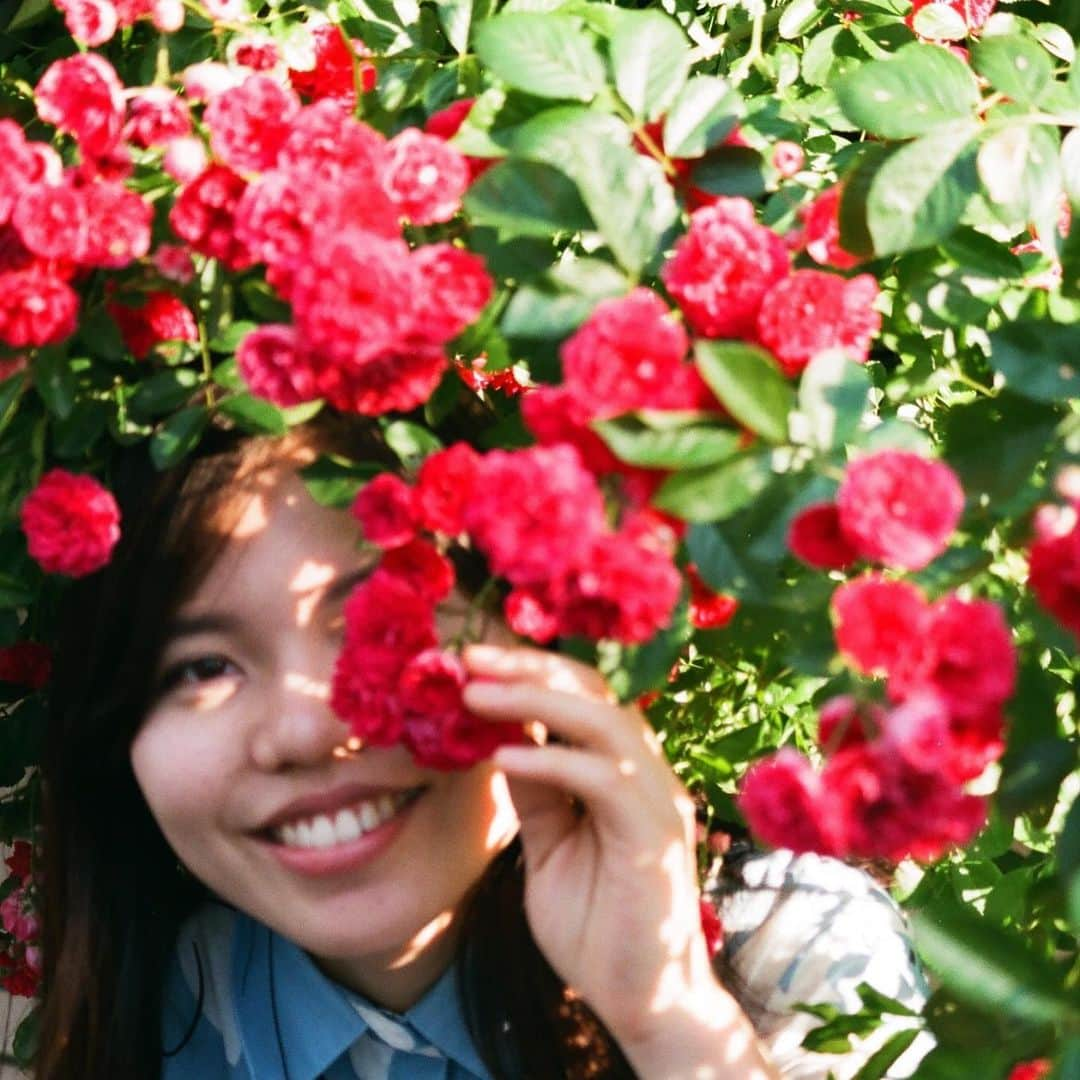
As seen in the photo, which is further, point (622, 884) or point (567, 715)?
point (622, 884)

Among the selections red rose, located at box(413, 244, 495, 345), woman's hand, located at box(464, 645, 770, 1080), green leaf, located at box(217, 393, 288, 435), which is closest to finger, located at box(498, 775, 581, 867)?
woman's hand, located at box(464, 645, 770, 1080)

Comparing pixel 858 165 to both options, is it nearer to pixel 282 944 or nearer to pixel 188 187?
pixel 188 187

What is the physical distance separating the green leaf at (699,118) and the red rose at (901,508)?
341 mm

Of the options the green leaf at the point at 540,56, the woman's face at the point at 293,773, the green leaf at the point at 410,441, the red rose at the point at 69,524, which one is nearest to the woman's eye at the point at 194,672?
the woman's face at the point at 293,773

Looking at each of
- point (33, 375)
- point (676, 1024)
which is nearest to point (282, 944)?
point (676, 1024)

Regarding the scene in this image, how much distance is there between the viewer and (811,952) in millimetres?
1522

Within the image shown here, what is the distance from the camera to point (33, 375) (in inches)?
45.6

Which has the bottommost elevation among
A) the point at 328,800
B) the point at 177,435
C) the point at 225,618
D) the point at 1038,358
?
the point at 328,800

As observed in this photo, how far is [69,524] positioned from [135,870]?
0.67m

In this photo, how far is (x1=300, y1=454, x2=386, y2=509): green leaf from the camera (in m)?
1.11

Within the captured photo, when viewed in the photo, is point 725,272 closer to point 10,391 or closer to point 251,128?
point 251,128

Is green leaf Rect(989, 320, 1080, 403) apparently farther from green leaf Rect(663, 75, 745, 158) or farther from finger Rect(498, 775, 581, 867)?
finger Rect(498, 775, 581, 867)

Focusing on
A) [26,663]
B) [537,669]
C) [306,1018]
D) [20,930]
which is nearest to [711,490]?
[537,669]

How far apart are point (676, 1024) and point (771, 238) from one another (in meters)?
0.61
